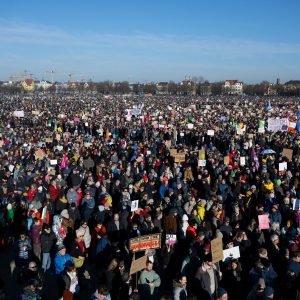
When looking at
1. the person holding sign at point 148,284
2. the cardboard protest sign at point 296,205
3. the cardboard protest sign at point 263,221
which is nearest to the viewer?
the person holding sign at point 148,284

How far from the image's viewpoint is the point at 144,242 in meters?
6.73

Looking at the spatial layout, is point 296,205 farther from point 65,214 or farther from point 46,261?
point 46,261

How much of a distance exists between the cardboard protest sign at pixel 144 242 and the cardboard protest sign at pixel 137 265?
0.53 m

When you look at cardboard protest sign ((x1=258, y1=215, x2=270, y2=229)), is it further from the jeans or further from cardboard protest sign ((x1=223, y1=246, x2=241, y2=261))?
the jeans

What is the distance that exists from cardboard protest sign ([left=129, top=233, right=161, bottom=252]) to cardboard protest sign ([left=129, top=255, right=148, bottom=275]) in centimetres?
53

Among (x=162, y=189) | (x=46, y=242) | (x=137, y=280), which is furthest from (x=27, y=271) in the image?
(x=162, y=189)

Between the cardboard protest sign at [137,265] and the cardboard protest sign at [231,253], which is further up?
the cardboard protest sign at [137,265]

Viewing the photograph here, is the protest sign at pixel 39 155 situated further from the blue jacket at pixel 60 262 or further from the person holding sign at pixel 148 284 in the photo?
the person holding sign at pixel 148 284

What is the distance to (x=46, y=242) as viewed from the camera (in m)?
7.57

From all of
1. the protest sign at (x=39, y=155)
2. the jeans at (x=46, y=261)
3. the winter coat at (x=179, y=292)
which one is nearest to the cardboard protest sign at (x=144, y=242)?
the winter coat at (x=179, y=292)

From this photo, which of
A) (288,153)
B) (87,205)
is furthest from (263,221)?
(288,153)

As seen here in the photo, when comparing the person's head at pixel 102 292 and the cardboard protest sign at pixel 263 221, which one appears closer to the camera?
the person's head at pixel 102 292

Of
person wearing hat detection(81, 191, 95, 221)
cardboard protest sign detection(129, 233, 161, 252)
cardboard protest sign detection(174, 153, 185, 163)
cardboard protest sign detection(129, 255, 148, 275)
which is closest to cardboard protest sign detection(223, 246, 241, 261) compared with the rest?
cardboard protest sign detection(129, 233, 161, 252)

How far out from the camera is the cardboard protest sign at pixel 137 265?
5932 millimetres
